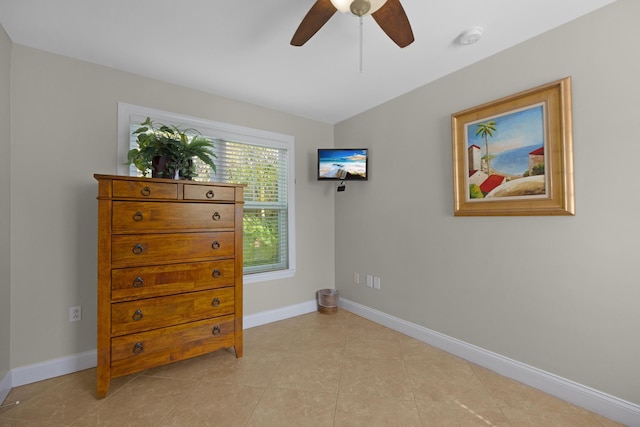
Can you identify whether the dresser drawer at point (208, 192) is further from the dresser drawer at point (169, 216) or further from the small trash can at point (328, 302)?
the small trash can at point (328, 302)

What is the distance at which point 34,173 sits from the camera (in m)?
1.96

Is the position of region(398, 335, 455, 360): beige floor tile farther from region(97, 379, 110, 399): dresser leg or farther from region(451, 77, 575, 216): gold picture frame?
region(97, 379, 110, 399): dresser leg

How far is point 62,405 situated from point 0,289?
2.70ft

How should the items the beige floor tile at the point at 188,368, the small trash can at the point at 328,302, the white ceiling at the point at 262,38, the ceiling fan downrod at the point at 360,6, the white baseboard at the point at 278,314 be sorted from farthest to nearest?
the small trash can at the point at 328,302 < the white baseboard at the point at 278,314 < the beige floor tile at the point at 188,368 < the white ceiling at the point at 262,38 < the ceiling fan downrod at the point at 360,6

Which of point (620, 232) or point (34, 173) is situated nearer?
point (620, 232)

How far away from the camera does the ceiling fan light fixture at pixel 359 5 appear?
129 centimetres

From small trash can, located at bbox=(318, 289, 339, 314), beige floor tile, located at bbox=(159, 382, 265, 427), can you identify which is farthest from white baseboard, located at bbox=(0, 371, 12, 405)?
small trash can, located at bbox=(318, 289, 339, 314)

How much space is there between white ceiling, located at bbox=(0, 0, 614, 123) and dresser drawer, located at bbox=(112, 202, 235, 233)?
3.80 feet

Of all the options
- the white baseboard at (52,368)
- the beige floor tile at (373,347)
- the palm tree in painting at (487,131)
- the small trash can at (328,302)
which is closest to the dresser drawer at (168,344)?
the white baseboard at (52,368)

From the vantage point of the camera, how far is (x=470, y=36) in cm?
185

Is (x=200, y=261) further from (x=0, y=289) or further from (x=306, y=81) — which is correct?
(x=306, y=81)

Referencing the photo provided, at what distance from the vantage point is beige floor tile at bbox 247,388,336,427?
1543 mm

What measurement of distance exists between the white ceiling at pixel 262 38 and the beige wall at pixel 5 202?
0.21m

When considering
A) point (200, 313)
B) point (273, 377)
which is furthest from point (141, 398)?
point (273, 377)
